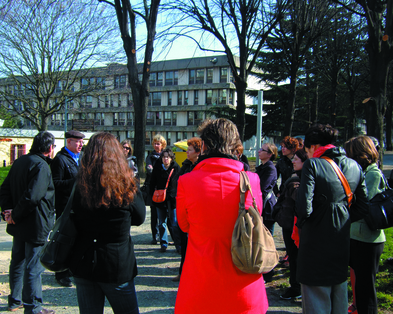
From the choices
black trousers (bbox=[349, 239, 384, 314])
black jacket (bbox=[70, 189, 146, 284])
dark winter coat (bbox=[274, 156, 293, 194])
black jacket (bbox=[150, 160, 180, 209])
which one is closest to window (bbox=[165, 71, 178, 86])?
black jacket (bbox=[150, 160, 180, 209])

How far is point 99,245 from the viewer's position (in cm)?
218

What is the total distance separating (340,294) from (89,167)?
2.17 metres

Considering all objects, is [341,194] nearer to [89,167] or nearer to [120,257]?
[120,257]

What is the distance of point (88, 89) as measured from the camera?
25.6 metres

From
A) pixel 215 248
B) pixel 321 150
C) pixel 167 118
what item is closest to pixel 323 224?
pixel 321 150

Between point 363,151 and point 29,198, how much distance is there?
134 inches

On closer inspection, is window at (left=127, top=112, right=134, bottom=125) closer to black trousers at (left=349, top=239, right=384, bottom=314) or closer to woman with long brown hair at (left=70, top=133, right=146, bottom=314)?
black trousers at (left=349, top=239, right=384, bottom=314)

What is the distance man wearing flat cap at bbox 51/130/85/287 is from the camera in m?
4.25

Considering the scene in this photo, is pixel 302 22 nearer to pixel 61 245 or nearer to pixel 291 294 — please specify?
pixel 291 294

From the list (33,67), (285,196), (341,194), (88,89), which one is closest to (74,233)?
(341,194)

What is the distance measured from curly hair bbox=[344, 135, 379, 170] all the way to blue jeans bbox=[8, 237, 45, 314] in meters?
3.47

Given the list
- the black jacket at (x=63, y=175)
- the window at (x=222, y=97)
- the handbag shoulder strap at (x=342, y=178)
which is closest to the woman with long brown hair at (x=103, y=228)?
the handbag shoulder strap at (x=342, y=178)

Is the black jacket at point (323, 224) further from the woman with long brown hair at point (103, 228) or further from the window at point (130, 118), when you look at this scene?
the window at point (130, 118)

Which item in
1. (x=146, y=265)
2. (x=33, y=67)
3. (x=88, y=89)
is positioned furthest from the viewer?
(x=88, y=89)
